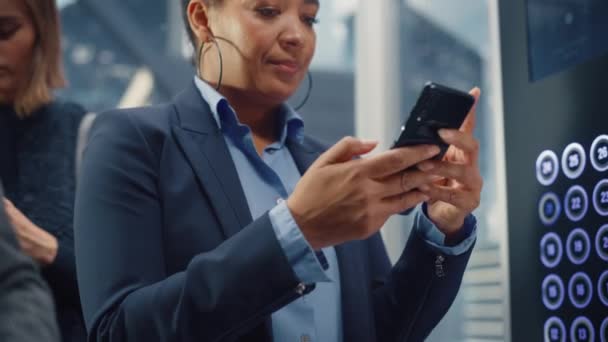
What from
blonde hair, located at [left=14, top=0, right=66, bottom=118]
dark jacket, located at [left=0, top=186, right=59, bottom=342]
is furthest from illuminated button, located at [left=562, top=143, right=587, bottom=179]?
blonde hair, located at [left=14, top=0, right=66, bottom=118]

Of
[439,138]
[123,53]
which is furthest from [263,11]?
[123,53]

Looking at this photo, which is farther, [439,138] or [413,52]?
[413,52]

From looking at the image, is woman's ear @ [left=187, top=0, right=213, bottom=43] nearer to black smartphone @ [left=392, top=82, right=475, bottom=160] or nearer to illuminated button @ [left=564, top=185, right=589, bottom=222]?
black smartphone @ [left=392, top=82, right=475, bottom=160]

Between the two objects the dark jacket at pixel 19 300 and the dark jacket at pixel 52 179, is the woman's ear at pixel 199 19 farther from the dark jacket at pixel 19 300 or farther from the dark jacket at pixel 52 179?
the dark jacket at pixel 19 300

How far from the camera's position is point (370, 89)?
1444 mm

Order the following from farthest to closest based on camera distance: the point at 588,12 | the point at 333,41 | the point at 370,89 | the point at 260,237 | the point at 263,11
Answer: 1. the point at 333,41
2. the point at 370,89
3. the point at 263,11
4. the point at 588,12
5. the point at 260,237

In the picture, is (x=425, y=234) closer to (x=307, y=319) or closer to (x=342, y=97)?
(x=307, y=319)

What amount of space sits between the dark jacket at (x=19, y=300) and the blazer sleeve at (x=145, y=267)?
324mm

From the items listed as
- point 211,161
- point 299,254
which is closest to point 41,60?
point 211,161

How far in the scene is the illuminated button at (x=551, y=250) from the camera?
0.89 m

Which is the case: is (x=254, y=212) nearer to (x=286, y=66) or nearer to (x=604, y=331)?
(x=286, y=66)

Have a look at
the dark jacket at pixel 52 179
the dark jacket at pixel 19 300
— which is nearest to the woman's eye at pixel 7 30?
the dark jacket at pixel 52 179

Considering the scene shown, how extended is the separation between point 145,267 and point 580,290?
495mm

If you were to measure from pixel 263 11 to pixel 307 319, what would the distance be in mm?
406
